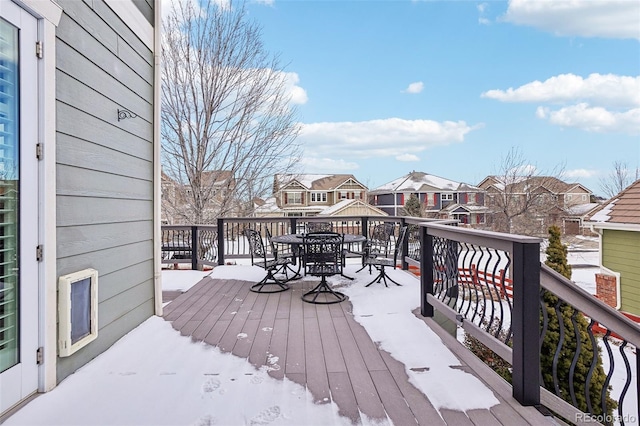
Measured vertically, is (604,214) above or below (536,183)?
below

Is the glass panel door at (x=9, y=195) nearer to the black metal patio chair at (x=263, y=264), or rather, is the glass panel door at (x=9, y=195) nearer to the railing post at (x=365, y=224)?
the black metal patio chair at (x=263, y=264)

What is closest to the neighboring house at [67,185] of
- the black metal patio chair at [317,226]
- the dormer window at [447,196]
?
the black metal patio chair at [317,226]

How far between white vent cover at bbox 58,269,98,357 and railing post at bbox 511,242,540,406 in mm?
2808

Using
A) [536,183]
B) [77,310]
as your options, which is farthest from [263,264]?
[536,183]

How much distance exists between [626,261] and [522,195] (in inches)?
394

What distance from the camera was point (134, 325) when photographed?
3166mm

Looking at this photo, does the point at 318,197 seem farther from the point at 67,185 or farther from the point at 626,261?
the point at 67,185

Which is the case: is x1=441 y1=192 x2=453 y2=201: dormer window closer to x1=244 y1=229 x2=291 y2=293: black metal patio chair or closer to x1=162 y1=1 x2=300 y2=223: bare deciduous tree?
x1=162 y1=1 x2=300 y2=223: bare deciduous tree

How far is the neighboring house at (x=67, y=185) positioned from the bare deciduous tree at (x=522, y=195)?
16.5 metres

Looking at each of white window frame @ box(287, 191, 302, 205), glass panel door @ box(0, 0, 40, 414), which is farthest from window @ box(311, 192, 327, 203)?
glass panel door @ box(0, 0, 40, 414)

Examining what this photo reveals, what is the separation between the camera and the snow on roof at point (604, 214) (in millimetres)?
7355

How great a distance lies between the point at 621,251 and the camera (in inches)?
279

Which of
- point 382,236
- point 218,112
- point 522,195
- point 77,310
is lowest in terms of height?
point 77,310

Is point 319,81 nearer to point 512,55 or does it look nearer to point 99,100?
point 512,55
